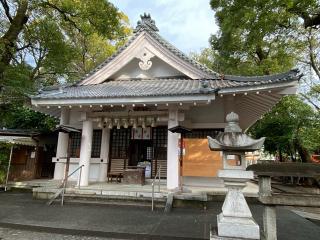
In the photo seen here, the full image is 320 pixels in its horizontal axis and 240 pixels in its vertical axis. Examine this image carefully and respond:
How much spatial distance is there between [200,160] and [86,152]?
474cm

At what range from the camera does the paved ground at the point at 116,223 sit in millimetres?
5316

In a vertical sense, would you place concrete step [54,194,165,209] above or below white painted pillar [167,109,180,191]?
below

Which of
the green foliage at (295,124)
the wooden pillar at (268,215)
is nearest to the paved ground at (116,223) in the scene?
the wooden pillar at (268,215)

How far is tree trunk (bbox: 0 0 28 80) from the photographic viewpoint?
12.9 m

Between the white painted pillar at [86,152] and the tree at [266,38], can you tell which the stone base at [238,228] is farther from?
the tree at [266,38]

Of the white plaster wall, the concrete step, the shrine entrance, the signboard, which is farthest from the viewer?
the white plaster wall

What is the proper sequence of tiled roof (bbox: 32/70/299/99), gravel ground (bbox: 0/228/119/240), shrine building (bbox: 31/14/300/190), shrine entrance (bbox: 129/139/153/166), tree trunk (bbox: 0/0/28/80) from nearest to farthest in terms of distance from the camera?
gravel ground (bbox: 0/228/119/240)
tiled roof (bbox: 32/70/299/99)
shrine building (bbox: 31/14/300/190)
shrine entrance (bbox: 129/139/153/166)
tree trunk (bbox: 0/0/28/80)

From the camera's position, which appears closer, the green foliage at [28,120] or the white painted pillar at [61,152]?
the white painted pillar at [61,152]

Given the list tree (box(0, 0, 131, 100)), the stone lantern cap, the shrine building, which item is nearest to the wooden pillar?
the stone lantern cap

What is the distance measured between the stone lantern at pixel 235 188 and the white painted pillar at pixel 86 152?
20.8 feet

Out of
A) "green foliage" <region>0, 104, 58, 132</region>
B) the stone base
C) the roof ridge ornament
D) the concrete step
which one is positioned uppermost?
the roof ridge ornament

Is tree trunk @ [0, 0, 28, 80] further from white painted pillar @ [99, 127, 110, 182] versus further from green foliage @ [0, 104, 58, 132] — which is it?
white painted pillar @ [99, 127, 110, 182]

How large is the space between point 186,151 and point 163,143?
5.01 ft

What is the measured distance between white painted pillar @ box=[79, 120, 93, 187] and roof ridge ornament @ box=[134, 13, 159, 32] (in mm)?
5378
